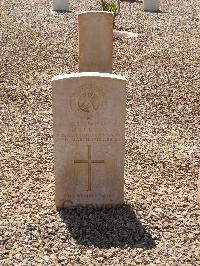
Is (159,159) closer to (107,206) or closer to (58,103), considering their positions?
(107,206)

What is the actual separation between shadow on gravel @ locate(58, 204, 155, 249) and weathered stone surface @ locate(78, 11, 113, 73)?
428 centimetres

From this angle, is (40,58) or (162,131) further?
(40,58)

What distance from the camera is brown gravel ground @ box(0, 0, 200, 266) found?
14.4ft

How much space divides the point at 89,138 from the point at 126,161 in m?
1.31

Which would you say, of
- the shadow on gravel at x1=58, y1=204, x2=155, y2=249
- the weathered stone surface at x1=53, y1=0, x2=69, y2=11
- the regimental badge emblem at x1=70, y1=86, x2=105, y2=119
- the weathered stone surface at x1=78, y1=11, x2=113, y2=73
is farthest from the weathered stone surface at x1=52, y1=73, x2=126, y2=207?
the weathered stone surface at x1=53, y1=0, x2=69, y2=11

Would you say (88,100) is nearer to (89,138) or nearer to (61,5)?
(89,138)

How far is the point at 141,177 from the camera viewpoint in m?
5.65

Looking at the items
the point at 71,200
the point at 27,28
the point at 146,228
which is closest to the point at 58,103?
the point at 71,200

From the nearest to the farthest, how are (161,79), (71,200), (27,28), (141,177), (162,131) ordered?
(71,200) < (141,177) < (162,131) < (161,79) < (27,28)

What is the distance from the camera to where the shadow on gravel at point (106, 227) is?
4.46m

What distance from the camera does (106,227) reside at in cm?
468

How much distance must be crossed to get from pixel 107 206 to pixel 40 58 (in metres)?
5.79

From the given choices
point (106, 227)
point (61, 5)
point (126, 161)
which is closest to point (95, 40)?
point (126, 161)

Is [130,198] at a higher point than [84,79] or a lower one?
lower
